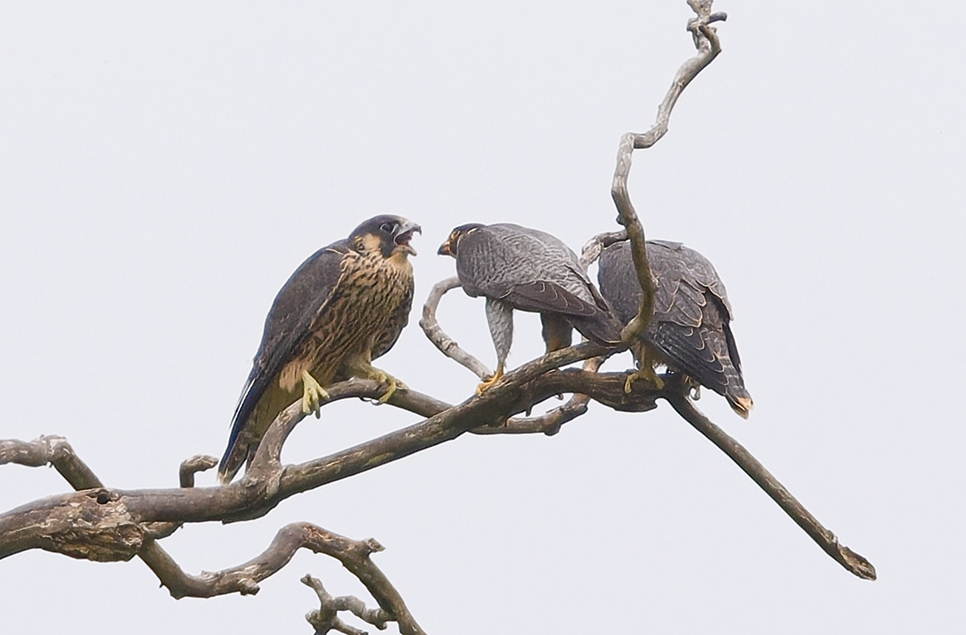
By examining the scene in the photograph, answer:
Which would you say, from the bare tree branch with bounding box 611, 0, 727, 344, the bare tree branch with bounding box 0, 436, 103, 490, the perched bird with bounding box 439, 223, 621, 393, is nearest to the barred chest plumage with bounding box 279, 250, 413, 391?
the perched bird with bounding box 439, 223, 621, 393

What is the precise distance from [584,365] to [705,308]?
744mm

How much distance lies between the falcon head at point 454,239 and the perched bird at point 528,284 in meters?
0.03

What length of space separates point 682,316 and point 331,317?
52.9 inches

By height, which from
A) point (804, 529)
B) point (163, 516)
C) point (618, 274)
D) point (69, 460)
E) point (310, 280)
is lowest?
point (804, 529)

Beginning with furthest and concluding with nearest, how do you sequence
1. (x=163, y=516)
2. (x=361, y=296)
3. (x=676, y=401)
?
(x=361, y=296) → (x=676, y=401) → (x=163, y=516)

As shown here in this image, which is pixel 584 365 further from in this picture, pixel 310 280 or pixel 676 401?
pixel 310 280

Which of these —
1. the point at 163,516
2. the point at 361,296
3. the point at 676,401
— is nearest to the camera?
the point at 163,516

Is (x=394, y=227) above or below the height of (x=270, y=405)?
above

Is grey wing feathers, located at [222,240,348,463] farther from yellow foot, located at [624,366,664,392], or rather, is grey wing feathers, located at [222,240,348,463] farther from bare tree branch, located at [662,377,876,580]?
bare tree branch, located at [662,377,876,580]

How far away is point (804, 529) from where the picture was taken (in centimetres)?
446

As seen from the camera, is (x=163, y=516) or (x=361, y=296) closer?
(x=163, y=516)

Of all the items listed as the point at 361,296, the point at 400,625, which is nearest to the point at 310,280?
the point at 361,296

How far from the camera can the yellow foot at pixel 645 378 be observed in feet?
14.8

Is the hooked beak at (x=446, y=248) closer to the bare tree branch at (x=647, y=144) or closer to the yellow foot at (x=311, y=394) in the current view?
the yellow foot at (x=311, y=394)
